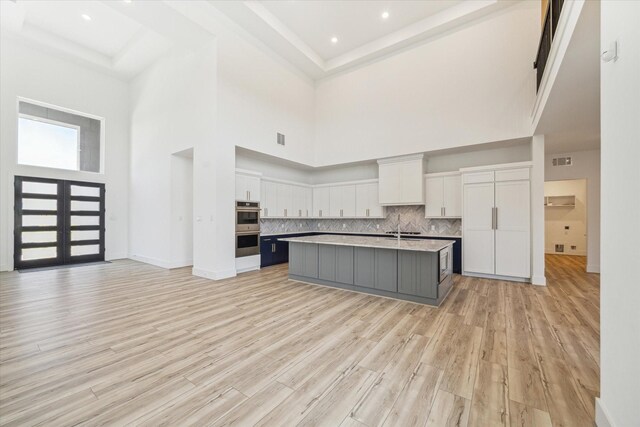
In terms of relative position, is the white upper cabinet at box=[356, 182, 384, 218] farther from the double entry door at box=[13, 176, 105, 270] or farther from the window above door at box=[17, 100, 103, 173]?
the window above door at box=[17, 100, 103, 173]

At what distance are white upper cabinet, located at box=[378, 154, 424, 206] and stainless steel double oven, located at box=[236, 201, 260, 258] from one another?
3.41 m

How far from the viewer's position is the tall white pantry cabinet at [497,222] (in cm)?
518

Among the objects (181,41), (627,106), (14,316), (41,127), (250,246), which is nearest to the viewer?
(627,106)

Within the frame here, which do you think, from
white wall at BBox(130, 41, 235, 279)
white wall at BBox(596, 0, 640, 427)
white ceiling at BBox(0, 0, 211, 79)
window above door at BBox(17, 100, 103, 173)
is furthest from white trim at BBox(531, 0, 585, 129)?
window above door at BBox(17, 100, 103, 173)

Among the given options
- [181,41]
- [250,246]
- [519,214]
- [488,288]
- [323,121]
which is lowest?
[488,288]

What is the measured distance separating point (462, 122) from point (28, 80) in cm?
1078

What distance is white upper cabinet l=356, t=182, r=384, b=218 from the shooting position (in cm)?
737

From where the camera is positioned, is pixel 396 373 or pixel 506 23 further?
pixel 506 23

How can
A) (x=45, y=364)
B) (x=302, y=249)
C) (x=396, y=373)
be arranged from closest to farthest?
(x=396, y=373), (x=45, y=364), (x=302, y=249)

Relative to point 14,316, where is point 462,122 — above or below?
above

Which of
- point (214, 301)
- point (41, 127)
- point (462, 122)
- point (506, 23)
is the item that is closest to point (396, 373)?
point (214, 301)

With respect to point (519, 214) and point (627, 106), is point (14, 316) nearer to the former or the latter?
point (627, 106)

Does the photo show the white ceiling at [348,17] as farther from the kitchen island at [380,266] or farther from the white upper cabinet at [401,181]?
the kitchen island at [380,266]

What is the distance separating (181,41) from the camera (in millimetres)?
5578
